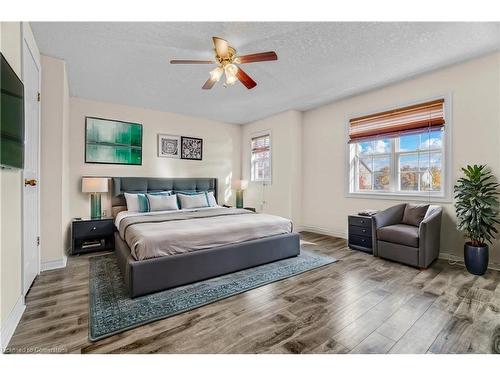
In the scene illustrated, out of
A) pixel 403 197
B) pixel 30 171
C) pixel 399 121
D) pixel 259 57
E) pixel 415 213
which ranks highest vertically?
pixel 259 57

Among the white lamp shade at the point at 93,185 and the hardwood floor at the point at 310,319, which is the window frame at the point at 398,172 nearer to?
the hardwood floor at the point at 310,319

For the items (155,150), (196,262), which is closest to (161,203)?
(155,150)

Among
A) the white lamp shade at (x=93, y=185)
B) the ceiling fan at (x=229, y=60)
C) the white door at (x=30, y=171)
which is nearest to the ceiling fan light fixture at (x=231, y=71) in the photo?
the ceiling fan at (x=229, y=60)

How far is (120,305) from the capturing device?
6.79 feet

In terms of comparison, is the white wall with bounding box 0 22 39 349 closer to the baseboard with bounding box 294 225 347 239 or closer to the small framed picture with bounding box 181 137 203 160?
the small framed picture with bounding box 181 137 203 160

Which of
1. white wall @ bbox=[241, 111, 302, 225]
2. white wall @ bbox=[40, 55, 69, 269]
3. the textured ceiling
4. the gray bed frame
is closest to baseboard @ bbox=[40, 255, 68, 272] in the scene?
white wall @ bbox=[40, 55, 69, 269]

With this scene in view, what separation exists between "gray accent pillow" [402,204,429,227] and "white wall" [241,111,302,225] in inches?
84.2

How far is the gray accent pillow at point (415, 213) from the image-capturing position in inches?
132

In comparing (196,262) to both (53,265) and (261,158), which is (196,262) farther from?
(261,158)

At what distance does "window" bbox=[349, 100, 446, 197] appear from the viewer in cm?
340

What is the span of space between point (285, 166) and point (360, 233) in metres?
2.17

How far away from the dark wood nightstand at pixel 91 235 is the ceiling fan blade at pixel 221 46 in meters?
3.12

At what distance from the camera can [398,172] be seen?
151 inches

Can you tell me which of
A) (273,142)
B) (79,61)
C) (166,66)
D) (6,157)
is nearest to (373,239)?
(273,142)
